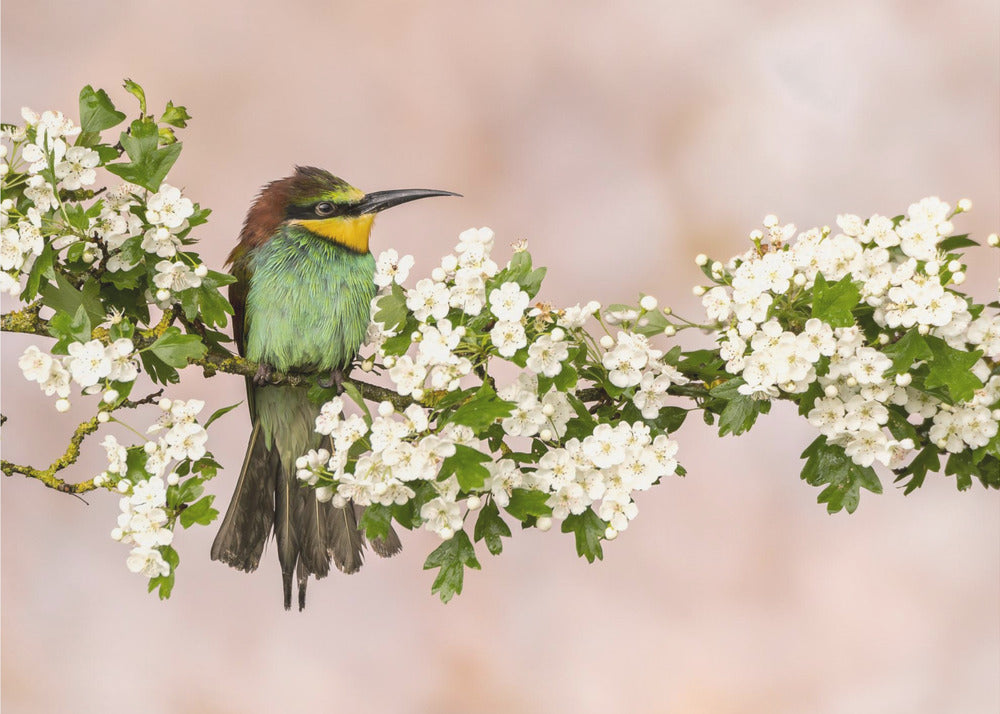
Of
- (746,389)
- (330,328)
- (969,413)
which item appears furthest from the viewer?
(330,328)

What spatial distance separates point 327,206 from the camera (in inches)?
84.4

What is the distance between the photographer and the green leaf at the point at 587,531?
1.65 m

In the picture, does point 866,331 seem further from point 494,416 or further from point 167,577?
point 167,577

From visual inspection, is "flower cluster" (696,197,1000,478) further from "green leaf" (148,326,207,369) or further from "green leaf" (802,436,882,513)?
"green leaf" (148,326,207,369)

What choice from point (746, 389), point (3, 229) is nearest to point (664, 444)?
point (746, 389)

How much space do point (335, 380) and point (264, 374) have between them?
0.48 feet

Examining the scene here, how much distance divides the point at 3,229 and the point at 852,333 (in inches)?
54.9

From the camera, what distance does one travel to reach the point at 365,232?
2.17 meters

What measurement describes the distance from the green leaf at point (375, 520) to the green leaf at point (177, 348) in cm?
39

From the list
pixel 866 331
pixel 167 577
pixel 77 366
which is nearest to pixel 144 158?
pixel 77 366

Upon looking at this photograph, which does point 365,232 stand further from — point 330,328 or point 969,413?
point 969,413

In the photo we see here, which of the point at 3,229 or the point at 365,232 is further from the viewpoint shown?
the point at 365,232

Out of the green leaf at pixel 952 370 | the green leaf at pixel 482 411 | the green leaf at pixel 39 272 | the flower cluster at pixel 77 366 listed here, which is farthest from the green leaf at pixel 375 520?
the green leaf at pixel 952 370

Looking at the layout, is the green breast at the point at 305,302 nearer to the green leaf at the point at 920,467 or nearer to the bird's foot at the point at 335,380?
the bird's foot at the point at 335,380
